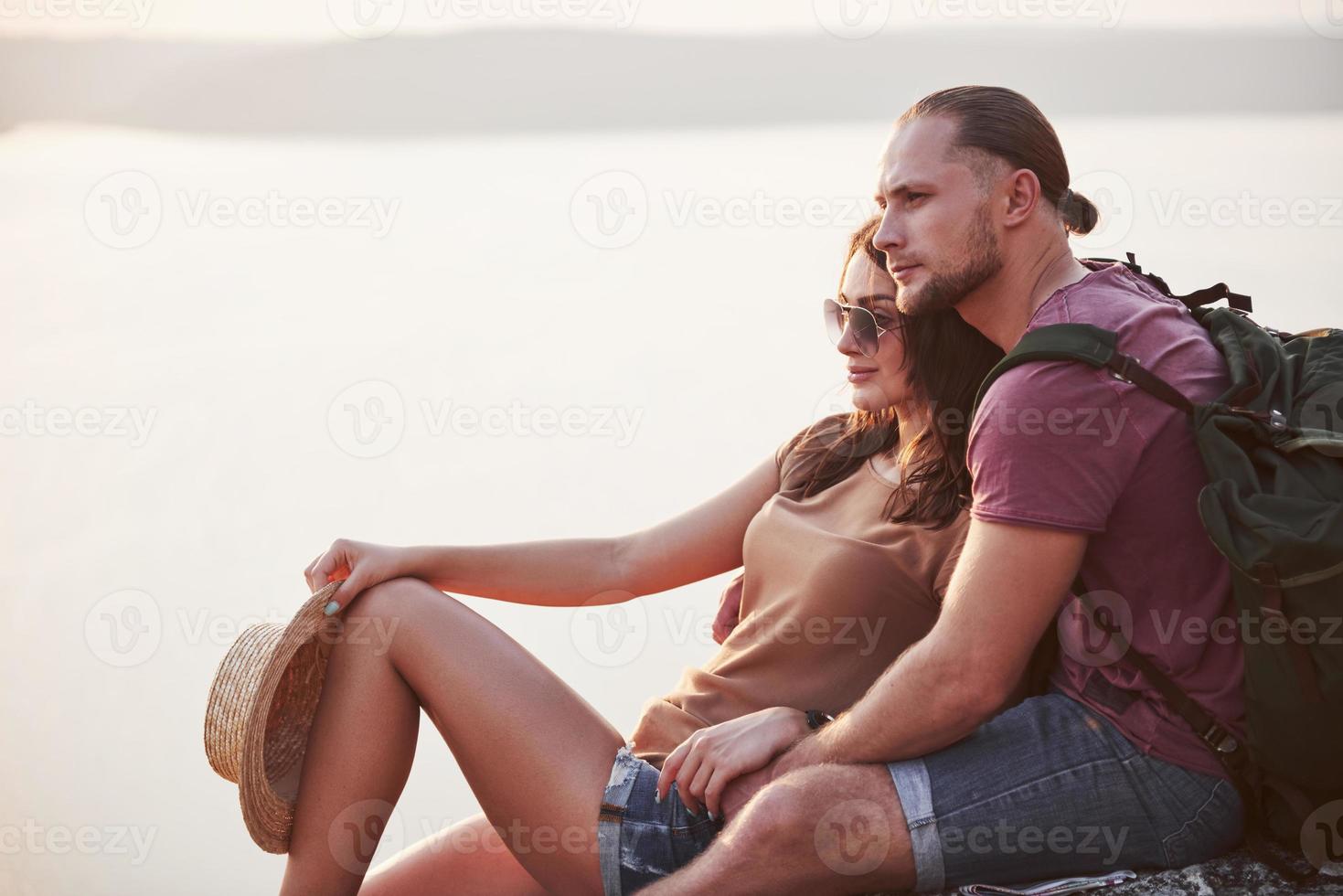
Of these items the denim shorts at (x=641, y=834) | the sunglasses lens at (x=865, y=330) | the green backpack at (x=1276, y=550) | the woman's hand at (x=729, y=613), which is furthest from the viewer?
the woman's hand at (x=729, y=613)

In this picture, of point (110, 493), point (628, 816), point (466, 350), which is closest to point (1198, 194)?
point (466, 350)

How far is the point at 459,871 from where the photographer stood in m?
1.77

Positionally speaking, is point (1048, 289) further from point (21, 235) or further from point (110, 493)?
point (21, 235)

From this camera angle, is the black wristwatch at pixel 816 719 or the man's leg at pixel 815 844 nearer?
the man's leg at pixel 815 844

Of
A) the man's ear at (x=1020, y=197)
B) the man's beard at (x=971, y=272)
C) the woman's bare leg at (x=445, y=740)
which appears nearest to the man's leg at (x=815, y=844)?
the woman's bare leg at (x=445, y=740)

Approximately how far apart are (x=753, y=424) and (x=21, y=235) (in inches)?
87.1

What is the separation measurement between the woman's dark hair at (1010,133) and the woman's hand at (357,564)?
3.10 feet

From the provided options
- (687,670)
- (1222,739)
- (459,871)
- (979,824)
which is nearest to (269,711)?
(459,871)

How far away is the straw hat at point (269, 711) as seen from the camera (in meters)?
1.45

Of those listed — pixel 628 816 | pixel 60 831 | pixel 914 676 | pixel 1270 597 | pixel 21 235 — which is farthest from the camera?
pixel 21 235

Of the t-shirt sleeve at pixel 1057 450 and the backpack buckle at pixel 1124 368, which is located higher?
the backpack buckle at pixel 1124 368

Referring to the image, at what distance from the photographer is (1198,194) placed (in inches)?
115

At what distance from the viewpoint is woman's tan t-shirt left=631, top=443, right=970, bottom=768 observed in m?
1.56

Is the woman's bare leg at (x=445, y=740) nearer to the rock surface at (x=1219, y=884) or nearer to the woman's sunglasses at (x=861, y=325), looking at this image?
the rock surface at (x=1219, y=884)
